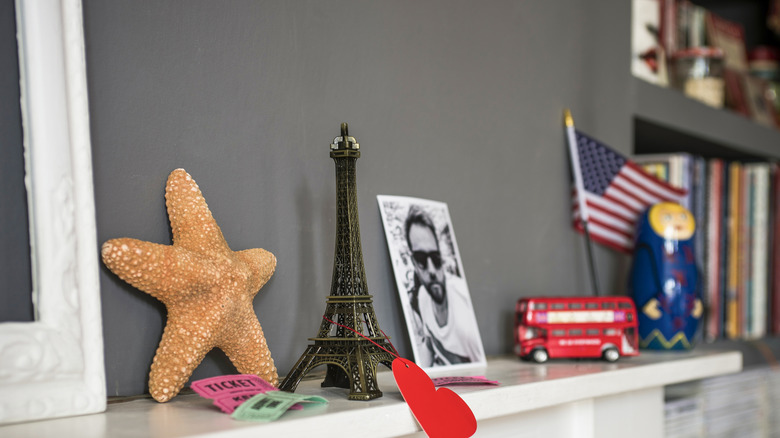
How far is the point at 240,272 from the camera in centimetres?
83

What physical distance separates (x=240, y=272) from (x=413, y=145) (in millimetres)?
439

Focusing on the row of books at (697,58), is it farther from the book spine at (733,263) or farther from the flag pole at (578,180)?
the flag pole at (578,180)

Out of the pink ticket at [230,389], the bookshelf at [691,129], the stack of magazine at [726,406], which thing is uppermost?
the bookshelf at [691,129]

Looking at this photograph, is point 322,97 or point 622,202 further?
point 622,202

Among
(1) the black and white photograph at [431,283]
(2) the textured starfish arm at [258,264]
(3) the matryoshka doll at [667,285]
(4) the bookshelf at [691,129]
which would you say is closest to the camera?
(2) the textured starfish arm at [258,264]

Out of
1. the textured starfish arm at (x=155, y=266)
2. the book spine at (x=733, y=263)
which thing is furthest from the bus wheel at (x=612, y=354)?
the book spine at (x=733, y=263)

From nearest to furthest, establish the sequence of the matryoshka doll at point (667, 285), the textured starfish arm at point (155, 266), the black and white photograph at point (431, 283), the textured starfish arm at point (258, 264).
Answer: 1. the textured starfish arm at point (155, 266)
2. the textured starfish arm at point (258, 264)
3. the black and white photograph at point (431, 283)
4. the matryoshka doll at point (667, 285)

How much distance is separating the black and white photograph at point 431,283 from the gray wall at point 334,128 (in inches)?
1.2

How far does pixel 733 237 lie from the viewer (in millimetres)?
2025

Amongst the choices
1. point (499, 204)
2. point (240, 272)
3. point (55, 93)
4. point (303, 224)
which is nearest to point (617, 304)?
point (499, 204)

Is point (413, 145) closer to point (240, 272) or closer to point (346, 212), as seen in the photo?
point (346, 212)

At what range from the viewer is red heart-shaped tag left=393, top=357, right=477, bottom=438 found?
76 centimetres

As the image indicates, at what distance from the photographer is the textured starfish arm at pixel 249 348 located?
84 cm

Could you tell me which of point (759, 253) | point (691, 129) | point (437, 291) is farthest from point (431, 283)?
point (759, 253)
